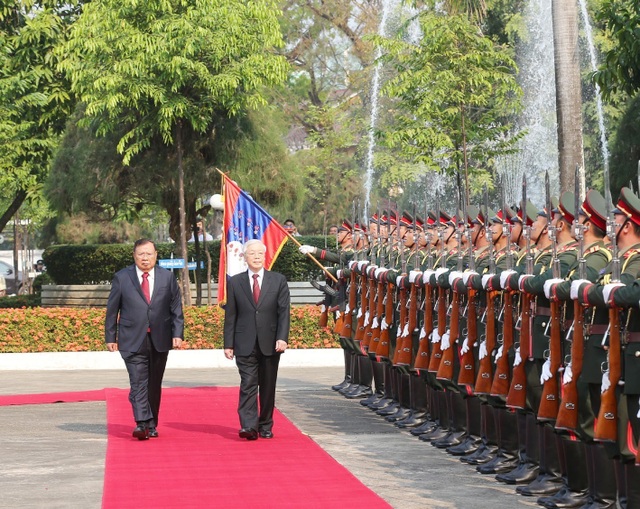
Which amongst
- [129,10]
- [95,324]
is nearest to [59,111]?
[129,10]

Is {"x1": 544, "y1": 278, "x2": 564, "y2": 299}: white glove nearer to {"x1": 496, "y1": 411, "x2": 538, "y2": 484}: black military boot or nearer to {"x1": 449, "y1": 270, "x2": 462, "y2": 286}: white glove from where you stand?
{"x1": 496, "y1": 411, "x2": 538, "y2": 484}: black military boot

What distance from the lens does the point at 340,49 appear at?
165ft

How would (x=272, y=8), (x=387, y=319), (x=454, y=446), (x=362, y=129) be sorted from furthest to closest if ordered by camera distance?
(x=362, y=129) → (x=272, y=8) → (x=387, y=319) → (x=454, y=446)

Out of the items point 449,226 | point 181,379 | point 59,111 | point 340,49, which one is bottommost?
point 181,379

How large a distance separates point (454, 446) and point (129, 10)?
44.8ft

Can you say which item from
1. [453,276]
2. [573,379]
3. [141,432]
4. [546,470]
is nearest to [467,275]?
[453,276]

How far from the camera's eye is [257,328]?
12.0 m

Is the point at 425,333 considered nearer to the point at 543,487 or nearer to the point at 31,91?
the point at 543,487

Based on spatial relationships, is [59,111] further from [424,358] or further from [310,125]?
[310,125]

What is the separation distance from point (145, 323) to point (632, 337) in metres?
5.64

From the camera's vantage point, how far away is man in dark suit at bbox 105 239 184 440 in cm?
1193

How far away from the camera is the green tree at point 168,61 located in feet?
74.3

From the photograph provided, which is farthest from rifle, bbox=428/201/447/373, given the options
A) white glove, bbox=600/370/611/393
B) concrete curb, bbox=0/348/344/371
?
concrete curb, bbox=0/348/344/371

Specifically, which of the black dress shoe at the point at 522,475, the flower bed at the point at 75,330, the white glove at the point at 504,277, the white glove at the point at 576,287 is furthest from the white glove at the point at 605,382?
the flower bed at the point at 75,330
